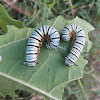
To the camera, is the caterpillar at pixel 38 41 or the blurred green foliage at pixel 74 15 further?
the blurred green foliage at pixel 74 15

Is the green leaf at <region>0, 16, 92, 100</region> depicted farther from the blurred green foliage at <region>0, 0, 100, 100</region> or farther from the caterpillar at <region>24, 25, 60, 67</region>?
the blurred green foliage at <region>0, 0, 100, 100</region>

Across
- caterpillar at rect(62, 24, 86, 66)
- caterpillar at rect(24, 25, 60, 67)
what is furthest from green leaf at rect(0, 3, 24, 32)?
caterpillar at rect(62, 24, 86, 66)

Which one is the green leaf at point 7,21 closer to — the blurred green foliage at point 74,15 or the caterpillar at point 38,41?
the caterpillar at point 38,41

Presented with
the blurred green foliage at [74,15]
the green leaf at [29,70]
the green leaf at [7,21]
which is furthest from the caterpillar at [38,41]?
the blurred green foliage at [74,15]

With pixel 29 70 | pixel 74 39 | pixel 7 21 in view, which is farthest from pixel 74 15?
pixel 29 70

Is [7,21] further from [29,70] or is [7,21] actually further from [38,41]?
[29,70]

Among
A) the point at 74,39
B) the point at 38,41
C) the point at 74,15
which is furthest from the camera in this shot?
the point at 74,15

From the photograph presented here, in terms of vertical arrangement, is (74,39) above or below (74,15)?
below
